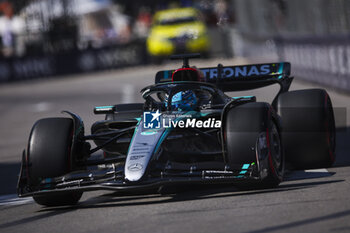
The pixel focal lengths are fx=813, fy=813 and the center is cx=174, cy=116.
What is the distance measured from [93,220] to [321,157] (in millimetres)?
2908

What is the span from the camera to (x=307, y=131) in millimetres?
8617

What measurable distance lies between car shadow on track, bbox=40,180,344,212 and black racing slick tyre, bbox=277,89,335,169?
0.84 metres

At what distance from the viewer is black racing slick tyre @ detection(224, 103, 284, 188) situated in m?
7.42

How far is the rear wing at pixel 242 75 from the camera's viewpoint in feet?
33.0

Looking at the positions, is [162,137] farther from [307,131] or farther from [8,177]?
[8,177]

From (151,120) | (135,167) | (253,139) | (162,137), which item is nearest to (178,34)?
(151,120)

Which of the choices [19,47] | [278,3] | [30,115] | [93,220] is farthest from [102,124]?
[19,47]

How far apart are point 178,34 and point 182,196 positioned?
25559mm

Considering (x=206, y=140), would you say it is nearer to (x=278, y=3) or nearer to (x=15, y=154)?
(x=15, y=154)

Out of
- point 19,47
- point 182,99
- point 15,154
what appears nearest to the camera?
point 182,99

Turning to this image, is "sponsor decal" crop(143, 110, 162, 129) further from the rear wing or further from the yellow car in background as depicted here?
the yellow car in background

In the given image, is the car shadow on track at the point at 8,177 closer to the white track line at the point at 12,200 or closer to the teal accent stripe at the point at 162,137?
the white track line at the point at 12,200

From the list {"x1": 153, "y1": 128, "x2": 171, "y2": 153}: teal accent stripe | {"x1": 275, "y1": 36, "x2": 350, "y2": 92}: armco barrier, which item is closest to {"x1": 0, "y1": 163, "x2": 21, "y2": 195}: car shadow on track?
{"x1": 153, "y1": 128, "x2": 171, "y2": 153}: teal accent stripe

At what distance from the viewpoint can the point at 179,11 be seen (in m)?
35.0
